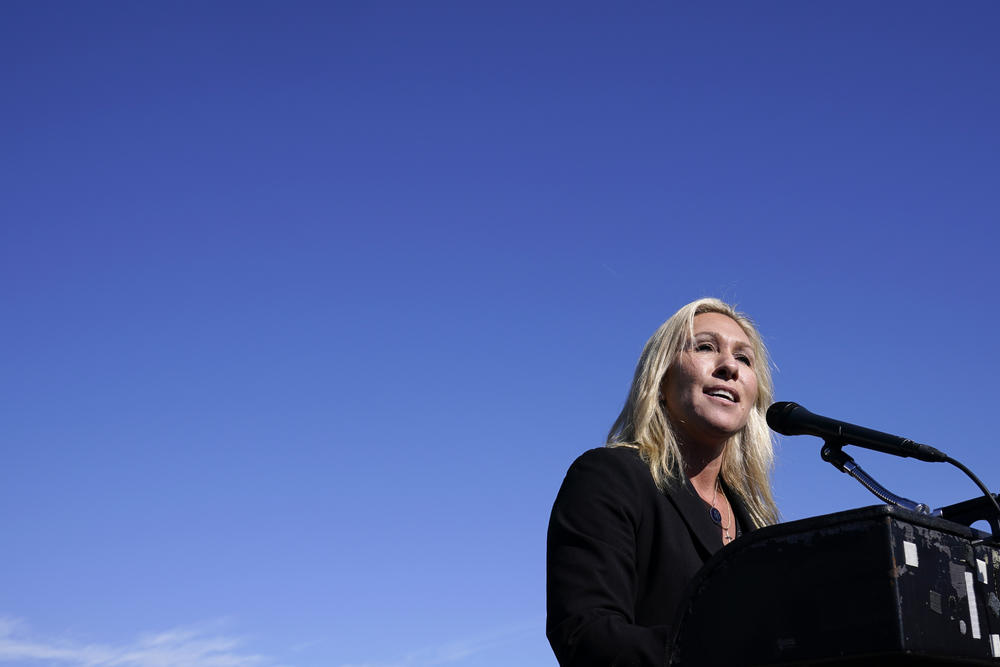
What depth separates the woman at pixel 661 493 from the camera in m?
3.36

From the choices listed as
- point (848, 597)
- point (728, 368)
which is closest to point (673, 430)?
point (728, 368)

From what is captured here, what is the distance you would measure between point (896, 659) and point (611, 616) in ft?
3.79

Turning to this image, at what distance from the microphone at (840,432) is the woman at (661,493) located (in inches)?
25.6

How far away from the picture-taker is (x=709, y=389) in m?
4.49

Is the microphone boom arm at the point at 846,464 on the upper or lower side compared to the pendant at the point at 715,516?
lower

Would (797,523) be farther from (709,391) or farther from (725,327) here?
(725,327)

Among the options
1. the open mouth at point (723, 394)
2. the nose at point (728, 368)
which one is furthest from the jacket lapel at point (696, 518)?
the nose at point (728, 368)

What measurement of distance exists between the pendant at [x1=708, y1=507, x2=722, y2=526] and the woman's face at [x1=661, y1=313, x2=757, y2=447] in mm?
321

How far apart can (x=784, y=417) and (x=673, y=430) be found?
1.02 m

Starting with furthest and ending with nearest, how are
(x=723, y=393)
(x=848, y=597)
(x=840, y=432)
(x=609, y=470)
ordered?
1. (x=723, y=393)
2. (x=609, y=470)
3. (x=840, y=432)
4. (x=848, y=597)

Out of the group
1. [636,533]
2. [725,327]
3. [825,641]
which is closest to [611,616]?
[636,533]

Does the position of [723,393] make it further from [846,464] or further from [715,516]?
[846,464]

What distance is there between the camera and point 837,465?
3.35 m

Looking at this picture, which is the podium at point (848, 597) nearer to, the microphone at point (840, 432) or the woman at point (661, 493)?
the woman at point (661, 493)
